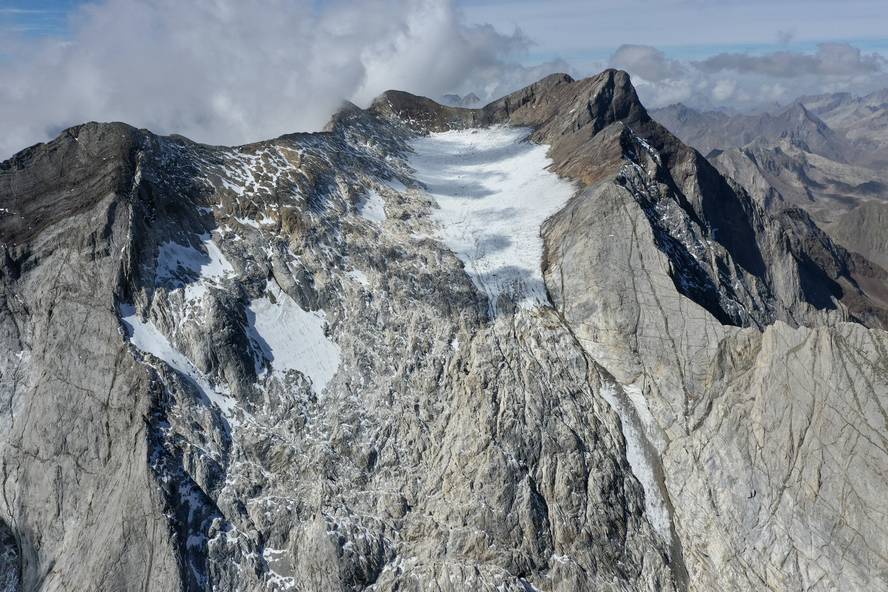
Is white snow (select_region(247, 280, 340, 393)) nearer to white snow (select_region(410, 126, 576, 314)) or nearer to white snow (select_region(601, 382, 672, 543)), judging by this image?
white snow (select_region(410, 126, 576, 314))

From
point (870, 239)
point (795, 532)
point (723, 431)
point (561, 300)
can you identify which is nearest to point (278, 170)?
point (561, 300)

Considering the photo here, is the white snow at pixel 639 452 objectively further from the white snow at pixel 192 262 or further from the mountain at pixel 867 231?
the mountain at pixel 867 231

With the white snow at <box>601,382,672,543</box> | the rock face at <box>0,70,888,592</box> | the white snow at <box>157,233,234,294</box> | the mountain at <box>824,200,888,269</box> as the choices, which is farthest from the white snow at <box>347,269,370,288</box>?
the mountain at <box>824,200,888,269</box>

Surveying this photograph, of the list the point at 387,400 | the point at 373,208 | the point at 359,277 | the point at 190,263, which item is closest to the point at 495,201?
the point at 373,208

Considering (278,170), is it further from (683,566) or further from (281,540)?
(683,566)

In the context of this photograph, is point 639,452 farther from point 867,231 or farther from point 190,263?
point 867,231
